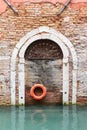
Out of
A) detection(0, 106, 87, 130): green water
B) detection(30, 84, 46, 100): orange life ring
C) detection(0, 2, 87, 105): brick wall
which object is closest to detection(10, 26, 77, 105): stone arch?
detection(0, 2, 87, 105): brick wall

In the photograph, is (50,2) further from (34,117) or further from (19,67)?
(34,117)

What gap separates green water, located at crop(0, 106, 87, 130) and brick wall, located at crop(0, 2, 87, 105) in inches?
26.7

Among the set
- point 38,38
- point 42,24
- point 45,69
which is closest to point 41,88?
point 45,69

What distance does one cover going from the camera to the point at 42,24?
1051 centimetres

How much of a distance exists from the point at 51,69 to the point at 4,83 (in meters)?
1.54

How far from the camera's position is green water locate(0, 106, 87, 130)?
8555 mm

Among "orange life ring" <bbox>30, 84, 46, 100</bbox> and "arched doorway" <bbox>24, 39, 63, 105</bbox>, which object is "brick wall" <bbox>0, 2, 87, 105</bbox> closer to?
"arched doorway" <bbox>24, 39, 63, 105</bbox>

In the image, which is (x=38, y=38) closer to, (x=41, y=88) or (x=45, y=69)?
(x=45, y=69)

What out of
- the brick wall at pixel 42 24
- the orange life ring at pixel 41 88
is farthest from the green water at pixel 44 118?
the brick wall at pixel 42 24

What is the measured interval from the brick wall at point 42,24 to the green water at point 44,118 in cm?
68

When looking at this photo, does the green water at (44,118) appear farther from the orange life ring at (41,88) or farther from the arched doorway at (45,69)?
the arched doorway at (45,69)

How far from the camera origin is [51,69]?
35.7 feet

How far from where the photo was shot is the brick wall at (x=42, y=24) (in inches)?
411

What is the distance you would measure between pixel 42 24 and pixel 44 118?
2946mm
